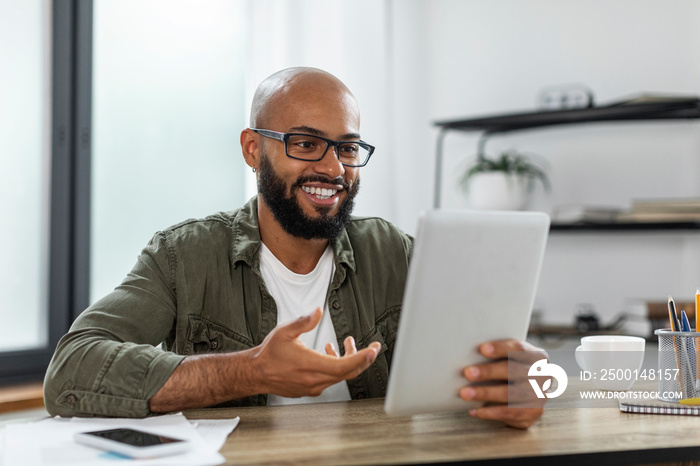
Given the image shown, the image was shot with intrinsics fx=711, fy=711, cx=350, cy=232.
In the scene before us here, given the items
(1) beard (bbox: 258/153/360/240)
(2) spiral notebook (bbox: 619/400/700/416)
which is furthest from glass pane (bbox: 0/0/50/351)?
(2) spiral notebook (bbox: 619/400/700/416)

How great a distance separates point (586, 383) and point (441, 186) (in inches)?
71.5

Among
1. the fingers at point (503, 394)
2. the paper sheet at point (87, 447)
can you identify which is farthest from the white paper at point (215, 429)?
the fingers at point (503, 394)

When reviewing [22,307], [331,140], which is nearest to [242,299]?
[331,140]

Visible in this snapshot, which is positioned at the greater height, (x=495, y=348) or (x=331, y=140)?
(x=331, y=140)

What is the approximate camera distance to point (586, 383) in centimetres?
138

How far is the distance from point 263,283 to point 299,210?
0.19m

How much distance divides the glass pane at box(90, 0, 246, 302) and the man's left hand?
183 cm

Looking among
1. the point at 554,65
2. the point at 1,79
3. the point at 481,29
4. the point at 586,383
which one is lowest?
the point at 586,383

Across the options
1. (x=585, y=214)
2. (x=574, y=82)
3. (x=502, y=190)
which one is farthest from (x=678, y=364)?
(x=574, y=82)

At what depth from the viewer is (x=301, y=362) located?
102cm

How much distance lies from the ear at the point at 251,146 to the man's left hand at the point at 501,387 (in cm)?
87

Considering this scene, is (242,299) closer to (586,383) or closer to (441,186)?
(586,383)

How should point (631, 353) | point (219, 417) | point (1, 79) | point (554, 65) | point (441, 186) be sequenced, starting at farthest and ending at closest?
1. point (441, 186)
2. point (554, 65)
3. point (1, 79)
4. point (631, 353)
5. point (219, 417)

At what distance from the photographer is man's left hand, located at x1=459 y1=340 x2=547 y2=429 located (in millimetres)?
1005
